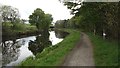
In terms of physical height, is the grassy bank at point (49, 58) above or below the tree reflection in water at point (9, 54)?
above

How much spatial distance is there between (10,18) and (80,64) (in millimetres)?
61255

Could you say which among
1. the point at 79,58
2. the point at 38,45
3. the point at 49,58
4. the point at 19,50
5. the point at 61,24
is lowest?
the point at 61,24

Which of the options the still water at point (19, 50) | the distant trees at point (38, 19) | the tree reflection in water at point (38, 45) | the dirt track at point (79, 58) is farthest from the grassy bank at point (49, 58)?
the distant trees at point (38, 19)

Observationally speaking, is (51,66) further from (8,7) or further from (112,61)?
(8,7)

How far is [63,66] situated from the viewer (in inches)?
669

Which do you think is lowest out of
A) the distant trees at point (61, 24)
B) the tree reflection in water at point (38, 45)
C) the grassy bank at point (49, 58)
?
the distant trees at point (61, 24)

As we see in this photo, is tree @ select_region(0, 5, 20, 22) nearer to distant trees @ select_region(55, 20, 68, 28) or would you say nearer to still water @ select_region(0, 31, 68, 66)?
still water @ select_region(0, 31, 68, 66)

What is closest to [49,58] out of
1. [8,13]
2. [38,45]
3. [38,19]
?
[38,45]

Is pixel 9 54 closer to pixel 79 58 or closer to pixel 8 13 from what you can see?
pixel 79 58

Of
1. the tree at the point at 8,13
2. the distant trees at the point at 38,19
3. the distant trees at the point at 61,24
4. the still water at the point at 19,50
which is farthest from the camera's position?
the distant trees at the point at 61,24

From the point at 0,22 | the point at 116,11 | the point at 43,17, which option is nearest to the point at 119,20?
the point at 116,11

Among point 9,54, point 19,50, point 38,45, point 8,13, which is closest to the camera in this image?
point 9,54

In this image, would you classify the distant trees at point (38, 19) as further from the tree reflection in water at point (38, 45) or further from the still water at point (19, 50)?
the still water at point (19, 50)

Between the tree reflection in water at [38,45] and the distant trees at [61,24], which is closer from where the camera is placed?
the tree reflection in water at [38,45]
